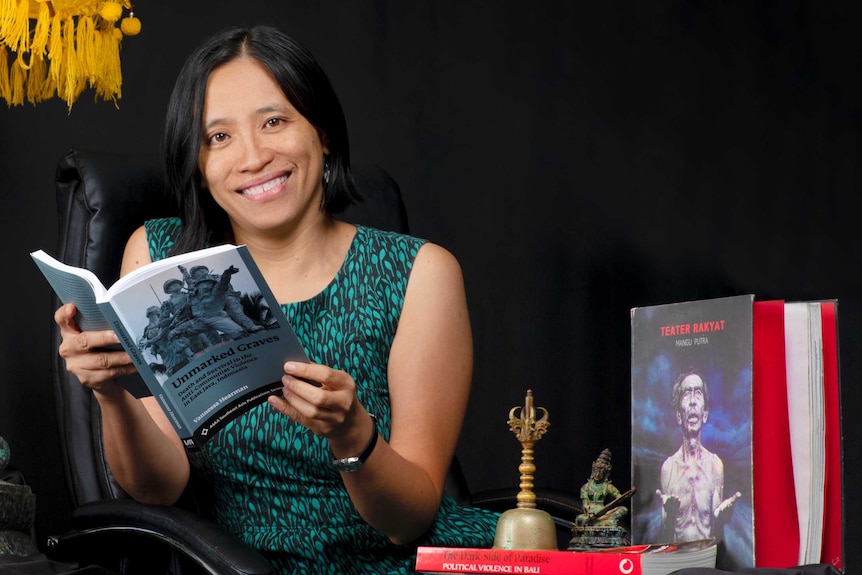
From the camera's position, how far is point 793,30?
123 inches

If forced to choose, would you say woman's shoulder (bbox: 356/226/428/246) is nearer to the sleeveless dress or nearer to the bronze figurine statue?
the sleeveless dress

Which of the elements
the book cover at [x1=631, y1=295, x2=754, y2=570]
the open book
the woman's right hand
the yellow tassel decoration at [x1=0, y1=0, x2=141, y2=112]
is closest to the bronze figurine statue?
the book cover at [x1=631, y1=295, x2=754, y2=570]

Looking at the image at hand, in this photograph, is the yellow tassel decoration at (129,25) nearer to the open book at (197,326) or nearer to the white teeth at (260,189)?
the white teeth at (260,189)

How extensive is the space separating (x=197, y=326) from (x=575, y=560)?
A: 445mm

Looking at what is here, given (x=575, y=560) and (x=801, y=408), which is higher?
(x=801, y=408)

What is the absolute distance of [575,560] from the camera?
1145mm

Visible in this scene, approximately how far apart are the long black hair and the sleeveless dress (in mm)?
87

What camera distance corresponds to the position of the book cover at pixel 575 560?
1.13 m

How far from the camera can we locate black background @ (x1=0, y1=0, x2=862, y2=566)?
118 inches

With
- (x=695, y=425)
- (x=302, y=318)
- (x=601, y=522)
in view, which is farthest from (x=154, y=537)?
(x=695, y=425)

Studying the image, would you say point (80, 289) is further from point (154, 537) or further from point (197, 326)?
point (154, 537)

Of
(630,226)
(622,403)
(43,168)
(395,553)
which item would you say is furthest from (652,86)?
(395,553)

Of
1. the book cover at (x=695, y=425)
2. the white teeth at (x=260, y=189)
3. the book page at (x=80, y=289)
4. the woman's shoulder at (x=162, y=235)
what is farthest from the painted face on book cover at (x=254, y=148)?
the book cover at (x=695, y=425)

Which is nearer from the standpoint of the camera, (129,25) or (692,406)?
(692,406)
